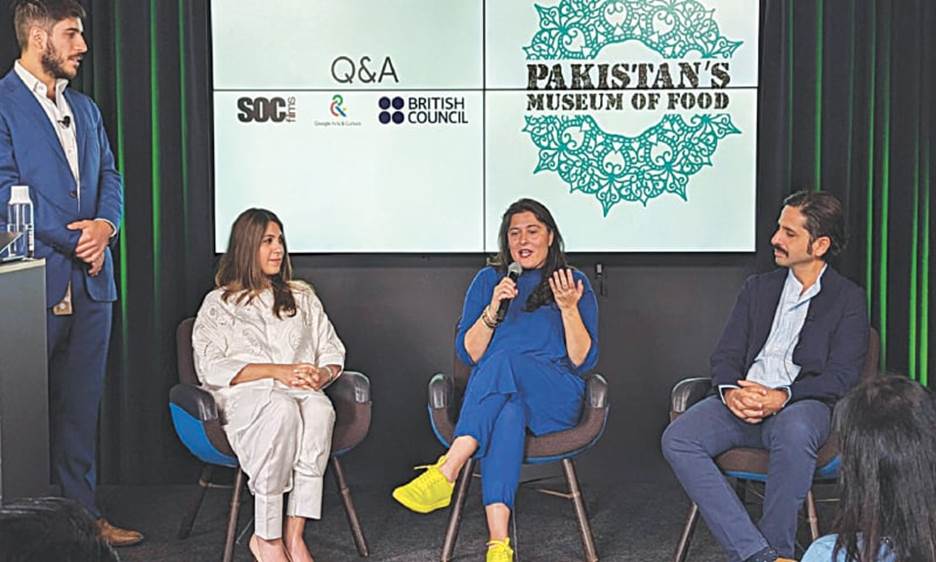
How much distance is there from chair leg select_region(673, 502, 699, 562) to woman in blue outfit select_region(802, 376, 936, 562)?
1927 millimetres

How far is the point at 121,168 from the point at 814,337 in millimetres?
2921

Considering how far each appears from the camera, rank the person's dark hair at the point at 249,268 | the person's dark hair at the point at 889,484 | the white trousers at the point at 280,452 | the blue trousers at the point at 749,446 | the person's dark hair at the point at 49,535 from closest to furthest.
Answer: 1. the person's dark hair at the point at 49,535
2. the person's dark hair at the point at 889,484
3. the blue trousers at the point at 749,446
4. the white trousers at the point at 280,452
5. the person's dark hair at the point at 249,268

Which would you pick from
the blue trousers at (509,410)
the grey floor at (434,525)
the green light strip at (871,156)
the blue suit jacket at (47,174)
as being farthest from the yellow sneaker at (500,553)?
the green light strip at (871,156)

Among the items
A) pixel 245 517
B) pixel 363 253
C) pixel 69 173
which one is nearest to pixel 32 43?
pixel 69 173

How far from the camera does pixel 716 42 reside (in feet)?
17.5

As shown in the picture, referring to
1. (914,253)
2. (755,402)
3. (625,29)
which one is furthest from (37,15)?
(914,253)

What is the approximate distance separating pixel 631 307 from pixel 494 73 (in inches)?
45.5

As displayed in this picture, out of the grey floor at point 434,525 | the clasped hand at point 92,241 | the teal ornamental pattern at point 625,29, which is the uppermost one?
the teal ornamental pattern at point 625,29

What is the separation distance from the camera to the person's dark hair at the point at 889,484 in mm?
2363

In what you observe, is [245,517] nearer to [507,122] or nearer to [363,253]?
[363,253]

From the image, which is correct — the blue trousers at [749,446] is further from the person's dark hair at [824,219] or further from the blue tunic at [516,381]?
the person's dark hair at [824,219]

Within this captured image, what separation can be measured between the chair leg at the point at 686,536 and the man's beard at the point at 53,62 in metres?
2.63

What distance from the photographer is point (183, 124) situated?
5.36 meters

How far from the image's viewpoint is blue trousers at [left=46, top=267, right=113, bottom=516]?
4590 millimetres
